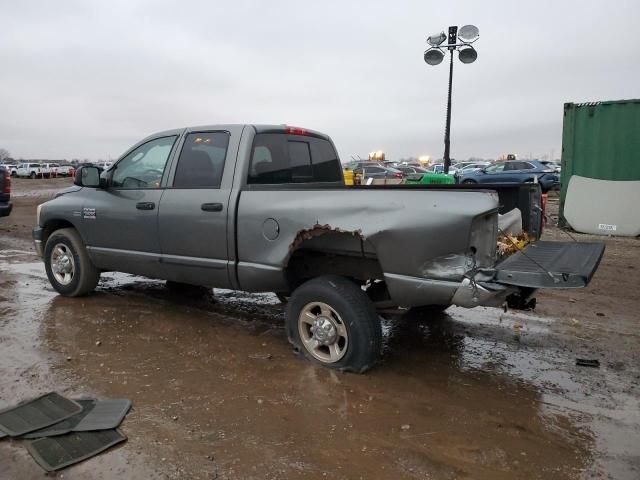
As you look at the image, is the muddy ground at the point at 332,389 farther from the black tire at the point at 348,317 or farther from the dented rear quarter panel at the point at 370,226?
the dented rear quarter panel at the point at 370,226

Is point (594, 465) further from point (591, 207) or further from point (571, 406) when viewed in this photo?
point (591, 207)

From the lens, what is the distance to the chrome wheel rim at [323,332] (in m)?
3.76

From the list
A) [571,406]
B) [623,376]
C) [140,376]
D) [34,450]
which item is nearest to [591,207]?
[623,376]

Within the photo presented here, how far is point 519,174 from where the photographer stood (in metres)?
22.8

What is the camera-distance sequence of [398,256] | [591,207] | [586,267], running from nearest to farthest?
[586,267]
[398,256]
[591,207]

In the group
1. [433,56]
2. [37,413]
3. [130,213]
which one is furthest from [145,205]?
[433,56]

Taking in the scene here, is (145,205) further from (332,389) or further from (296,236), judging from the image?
(332,389)

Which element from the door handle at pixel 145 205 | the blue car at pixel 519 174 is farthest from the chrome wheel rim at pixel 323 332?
the blue car at pixel 519 174

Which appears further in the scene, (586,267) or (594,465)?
(586,267)

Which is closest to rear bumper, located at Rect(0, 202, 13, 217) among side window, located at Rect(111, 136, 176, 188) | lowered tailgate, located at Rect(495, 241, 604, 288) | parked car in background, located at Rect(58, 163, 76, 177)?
side window, located at Rect(111, 136, 176, 188)

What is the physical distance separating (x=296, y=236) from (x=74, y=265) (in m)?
3.10

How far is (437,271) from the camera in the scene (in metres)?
3.30

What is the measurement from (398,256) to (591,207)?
981 centimetres

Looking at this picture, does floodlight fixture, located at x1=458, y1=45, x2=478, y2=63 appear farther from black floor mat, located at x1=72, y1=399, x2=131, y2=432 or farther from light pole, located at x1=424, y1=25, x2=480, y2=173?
black floor mat, located at x1=72, y1=399, x2=131, y2=432
